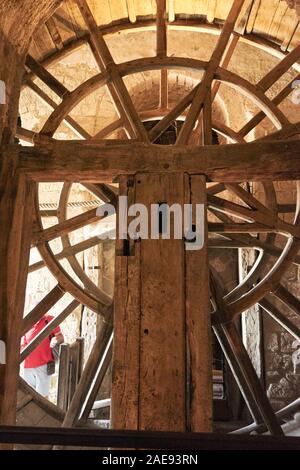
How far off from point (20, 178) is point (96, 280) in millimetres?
3786

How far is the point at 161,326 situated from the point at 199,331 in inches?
9.6

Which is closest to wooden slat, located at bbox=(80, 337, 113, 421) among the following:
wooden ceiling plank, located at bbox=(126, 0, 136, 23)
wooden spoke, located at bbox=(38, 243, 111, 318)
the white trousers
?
wooden spoke, located at bbox=(38, 243, 111, 318)

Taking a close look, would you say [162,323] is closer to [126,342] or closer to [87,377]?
[126,342]

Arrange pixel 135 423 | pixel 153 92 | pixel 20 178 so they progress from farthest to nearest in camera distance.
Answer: pixel 153 92 < pixel 20 178 < pixel 135 423

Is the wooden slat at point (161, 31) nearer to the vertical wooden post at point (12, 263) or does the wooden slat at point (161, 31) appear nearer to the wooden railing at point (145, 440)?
the vertical wooden post at point (12, 263)

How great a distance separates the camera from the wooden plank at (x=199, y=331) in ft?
9.16

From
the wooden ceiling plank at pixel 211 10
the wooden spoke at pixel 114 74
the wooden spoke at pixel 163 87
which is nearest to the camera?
the wooden spoke at pixel 114 74

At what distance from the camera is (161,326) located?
291 cm

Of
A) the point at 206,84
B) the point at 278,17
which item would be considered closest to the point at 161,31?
the point at 206,84

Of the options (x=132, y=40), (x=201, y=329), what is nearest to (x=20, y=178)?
(x=201, y=329)

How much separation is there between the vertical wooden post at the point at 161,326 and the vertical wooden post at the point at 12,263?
0.68 metres

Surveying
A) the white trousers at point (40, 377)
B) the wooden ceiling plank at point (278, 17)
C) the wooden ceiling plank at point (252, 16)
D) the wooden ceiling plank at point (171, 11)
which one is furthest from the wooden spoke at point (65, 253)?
the wooden ceiling plank at point (278, 17)

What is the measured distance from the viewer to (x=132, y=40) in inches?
277
